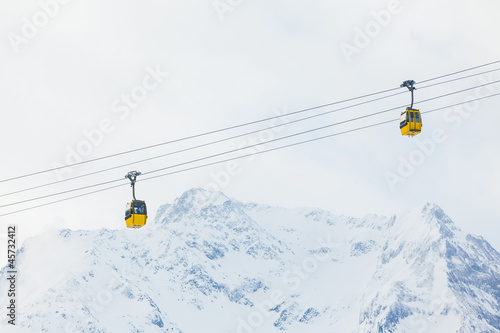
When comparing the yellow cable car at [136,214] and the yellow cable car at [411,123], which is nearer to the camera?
the yellow cable car at [411,123]

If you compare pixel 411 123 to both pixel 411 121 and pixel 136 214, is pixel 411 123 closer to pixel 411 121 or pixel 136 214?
pixel 411 121

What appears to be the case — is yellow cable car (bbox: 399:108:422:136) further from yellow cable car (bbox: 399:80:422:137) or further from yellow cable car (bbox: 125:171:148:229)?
yellow cable car (bbox: 125:171:148:229)

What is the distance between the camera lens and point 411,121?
42375mm

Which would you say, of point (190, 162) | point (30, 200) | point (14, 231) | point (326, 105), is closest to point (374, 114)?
point (326, 105)

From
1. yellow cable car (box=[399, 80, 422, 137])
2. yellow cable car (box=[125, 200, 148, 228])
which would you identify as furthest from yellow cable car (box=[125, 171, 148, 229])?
yellow cable car (box=[399, 80, 422, 137])

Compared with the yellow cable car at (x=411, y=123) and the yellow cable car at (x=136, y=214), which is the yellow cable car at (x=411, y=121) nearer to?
the yellow cable car at (x=411, y=123)

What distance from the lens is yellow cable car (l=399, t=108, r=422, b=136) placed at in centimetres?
4231

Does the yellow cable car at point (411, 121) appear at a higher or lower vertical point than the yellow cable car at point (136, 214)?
higher

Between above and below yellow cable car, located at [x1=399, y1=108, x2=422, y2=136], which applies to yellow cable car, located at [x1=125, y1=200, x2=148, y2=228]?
below

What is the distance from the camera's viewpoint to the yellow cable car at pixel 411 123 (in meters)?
42.3

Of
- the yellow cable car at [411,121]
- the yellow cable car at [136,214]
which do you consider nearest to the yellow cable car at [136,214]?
the yellow cable car at [136,214]

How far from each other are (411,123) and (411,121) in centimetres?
13

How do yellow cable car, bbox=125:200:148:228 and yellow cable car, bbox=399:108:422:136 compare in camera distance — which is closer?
yellow cable car, bbox=399:108:422:136

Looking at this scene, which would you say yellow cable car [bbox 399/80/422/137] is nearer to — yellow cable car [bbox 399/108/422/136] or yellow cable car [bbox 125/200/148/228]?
yellow cable car [bbox 399/108/422/136]
